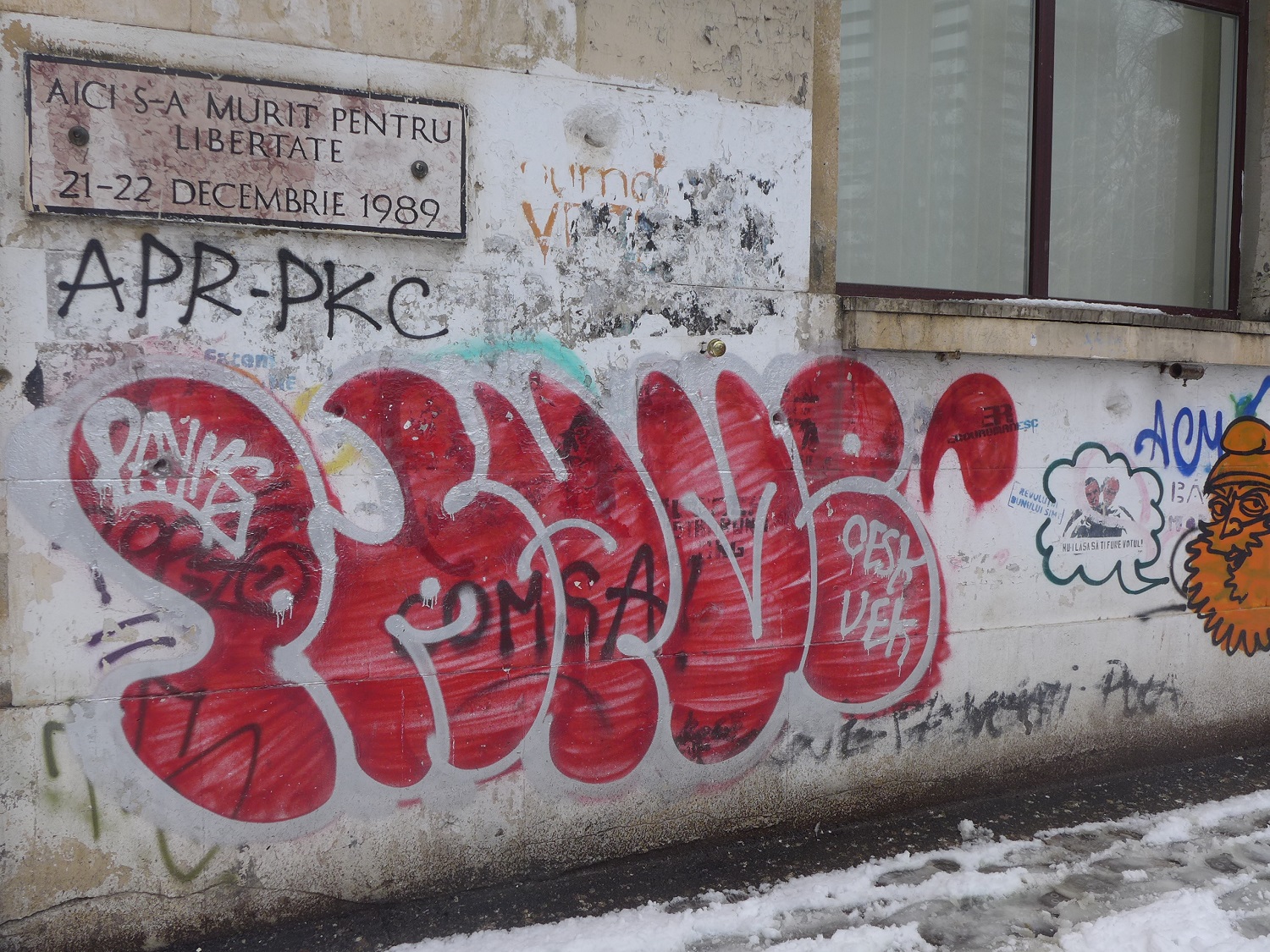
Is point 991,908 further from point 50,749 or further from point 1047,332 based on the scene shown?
point 50,749

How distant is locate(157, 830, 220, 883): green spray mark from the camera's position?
305 centimetres

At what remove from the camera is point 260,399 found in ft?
10.2

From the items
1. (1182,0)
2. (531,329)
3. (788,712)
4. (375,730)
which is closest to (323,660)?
(375,730)

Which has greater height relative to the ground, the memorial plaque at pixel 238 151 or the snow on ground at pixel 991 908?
the memorial plaque at pixel 238 151

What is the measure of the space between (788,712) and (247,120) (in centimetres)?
294

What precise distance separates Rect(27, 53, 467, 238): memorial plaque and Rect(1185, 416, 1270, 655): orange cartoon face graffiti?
3947 mm

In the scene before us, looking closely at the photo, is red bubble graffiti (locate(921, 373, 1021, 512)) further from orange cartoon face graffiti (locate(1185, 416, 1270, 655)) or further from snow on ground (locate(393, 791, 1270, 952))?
snow on ground (locate(393, 791, 1270, 952))

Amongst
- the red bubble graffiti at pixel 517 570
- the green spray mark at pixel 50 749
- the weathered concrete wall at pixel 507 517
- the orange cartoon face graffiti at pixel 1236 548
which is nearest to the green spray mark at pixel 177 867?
the weathered concrete wall at pixel 507 517

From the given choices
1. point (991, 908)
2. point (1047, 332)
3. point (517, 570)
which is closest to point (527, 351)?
point (517, 570)

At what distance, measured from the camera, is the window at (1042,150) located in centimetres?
423

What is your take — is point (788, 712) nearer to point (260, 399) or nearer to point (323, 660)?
point (323, 660)

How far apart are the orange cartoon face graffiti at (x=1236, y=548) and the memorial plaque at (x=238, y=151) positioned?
3947mm

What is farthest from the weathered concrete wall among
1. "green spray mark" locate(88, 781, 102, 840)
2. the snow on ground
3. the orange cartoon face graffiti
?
the orange cartoon face graffiti

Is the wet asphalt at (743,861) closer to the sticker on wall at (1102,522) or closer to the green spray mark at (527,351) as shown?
the sticker on wall at (1102,522)
